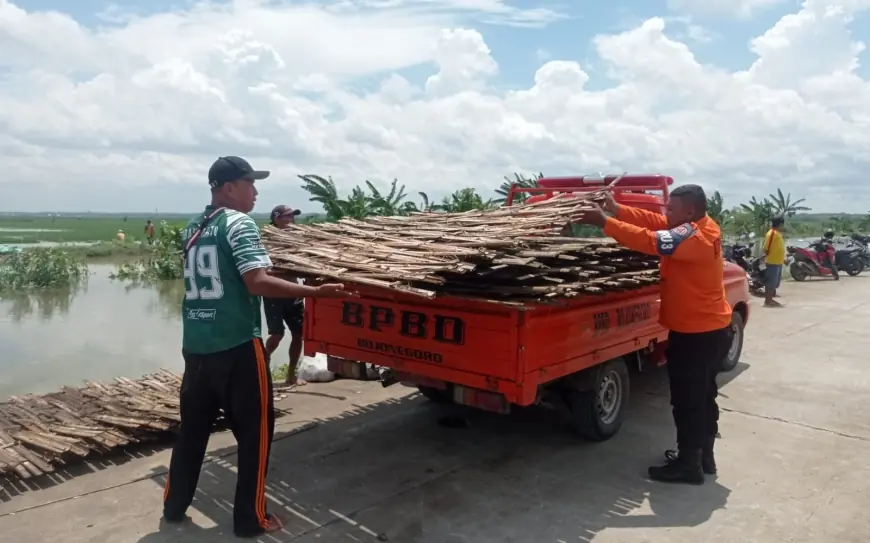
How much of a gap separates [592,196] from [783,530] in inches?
97.7

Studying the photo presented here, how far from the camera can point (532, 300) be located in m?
3.91

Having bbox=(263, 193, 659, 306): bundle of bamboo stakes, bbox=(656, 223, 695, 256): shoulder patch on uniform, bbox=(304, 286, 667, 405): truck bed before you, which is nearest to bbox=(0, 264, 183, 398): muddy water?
bbox=(304, 286, 667, 405): truck bed

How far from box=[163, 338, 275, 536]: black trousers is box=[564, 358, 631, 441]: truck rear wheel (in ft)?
7.62

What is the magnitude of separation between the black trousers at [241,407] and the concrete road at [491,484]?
8.8 inches

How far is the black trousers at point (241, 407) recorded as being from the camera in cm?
368

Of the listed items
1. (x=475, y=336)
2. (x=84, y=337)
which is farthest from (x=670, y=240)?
(x=84, y=337)

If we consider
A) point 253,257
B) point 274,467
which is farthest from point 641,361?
point 253,257

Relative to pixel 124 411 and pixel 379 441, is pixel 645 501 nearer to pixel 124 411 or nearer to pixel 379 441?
pixel 379 441

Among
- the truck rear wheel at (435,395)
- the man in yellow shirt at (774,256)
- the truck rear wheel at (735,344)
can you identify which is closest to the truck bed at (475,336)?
the truck rear wheel at (435,395)

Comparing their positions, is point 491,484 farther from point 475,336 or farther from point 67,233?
point 67,233

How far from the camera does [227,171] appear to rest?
3787mm

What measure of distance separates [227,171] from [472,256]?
4.69 ft

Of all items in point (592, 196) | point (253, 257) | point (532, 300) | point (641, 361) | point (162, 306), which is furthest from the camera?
point (162, 306)

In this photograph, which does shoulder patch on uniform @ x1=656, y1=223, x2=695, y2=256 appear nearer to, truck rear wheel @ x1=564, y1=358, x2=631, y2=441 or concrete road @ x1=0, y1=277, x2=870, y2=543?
truck rear wheel @ x1=564, y1=358, x2=631, y2=441
